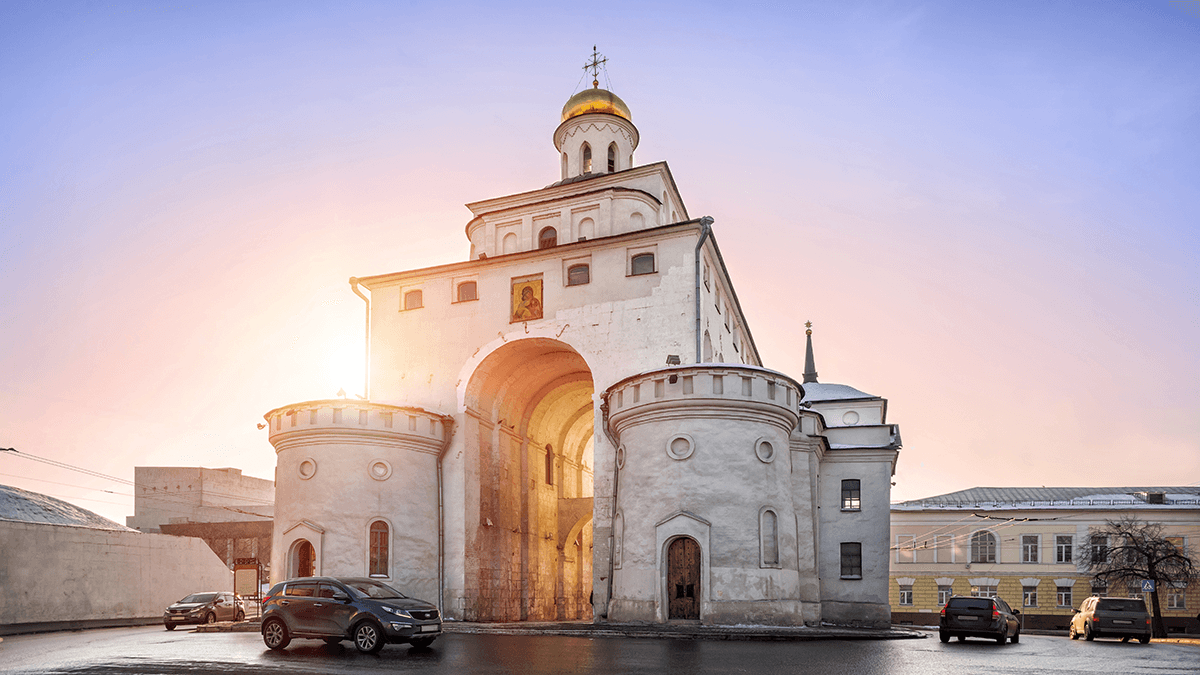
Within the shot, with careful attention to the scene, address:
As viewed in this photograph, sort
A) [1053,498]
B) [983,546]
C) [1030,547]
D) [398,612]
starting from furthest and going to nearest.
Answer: [1053,498], [983,546], [1030,547], [398,612]

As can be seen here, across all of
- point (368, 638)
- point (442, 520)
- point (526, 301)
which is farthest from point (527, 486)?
point (368, 638)

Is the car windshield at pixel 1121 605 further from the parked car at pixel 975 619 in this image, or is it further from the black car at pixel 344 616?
the black car at pixel 344 616

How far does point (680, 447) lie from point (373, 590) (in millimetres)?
9132

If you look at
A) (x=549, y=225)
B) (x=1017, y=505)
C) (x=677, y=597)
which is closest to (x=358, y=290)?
(x=549, y=225)

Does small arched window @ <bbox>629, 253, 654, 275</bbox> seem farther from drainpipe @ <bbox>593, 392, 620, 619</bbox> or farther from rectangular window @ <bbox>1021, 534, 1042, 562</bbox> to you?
rectangular window @ <bbox>1021, 534, 1042, 562</bbox>

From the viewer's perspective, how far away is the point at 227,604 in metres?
26.3

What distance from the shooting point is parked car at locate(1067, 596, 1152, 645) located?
72.1ft

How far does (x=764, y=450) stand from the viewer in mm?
23516

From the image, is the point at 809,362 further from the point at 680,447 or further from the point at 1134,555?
the point at 680,447

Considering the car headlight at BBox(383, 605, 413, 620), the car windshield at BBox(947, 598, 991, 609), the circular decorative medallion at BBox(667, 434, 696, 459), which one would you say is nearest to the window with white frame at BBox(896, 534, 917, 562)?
the car windshield at BBox(947, 598, 991, 609)

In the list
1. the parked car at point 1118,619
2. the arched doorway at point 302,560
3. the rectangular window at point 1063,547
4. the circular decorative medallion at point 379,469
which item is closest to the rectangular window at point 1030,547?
the rectangular window at point 1063,547

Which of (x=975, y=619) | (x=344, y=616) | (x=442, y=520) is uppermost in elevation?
(x=442, y=520)

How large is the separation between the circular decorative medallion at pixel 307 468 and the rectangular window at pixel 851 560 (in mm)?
17043

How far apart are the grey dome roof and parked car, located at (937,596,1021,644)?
2568 cm
